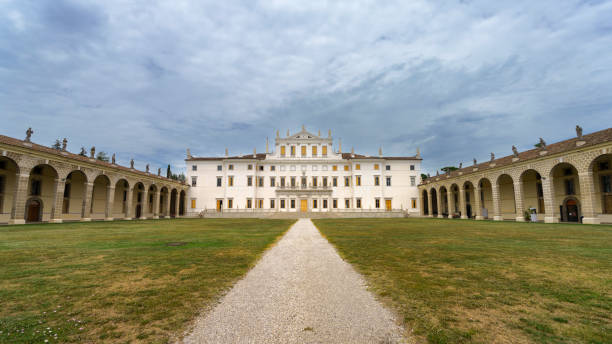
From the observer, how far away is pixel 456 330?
3119mm

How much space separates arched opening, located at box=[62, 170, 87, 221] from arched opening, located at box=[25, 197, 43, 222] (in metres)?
2.12

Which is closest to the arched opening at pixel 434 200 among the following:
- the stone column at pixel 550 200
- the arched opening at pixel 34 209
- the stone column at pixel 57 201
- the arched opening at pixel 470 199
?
the arched opening at pixel 470 199

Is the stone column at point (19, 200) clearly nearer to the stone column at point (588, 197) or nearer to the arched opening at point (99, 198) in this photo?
the arched opening at point (99, 198)

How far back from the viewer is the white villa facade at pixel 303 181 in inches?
1891

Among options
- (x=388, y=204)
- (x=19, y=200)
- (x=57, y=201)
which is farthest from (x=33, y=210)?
(x=388, y=204)

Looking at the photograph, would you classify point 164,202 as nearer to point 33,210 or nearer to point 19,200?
point 33,210

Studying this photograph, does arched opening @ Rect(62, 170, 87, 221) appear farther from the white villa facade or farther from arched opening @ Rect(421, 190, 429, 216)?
arched opening @ Rect(421, 190, 429, 216)

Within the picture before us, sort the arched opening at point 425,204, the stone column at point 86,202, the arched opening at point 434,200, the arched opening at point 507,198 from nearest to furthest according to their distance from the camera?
1. the stone column at point 86,202
2. the arched opening at point 507,198
3. the arched opening at point 434,200
4. the arched opening at point 425,204

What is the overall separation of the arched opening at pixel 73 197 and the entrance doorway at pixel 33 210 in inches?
84.3

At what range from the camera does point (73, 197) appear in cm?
3284

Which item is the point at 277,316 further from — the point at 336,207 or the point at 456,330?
the point at 336,207

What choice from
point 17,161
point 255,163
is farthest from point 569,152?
point 17,161

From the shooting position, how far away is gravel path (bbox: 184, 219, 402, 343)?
10.00ft

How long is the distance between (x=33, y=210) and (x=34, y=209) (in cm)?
14
